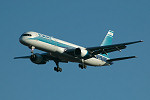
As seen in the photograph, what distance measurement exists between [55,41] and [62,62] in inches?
385

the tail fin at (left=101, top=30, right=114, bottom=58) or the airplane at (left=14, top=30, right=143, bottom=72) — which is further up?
the tail fin at (left=101, top=30, right=114, bottom=58)

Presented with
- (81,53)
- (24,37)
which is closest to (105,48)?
(81,53)

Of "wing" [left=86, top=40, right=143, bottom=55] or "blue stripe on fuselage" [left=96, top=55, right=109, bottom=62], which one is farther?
"blue stripe on fuselage" [left=96, top=55, right=109, bottom=62]

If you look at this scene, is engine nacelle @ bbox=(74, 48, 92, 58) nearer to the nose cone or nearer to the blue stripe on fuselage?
the blue stripe on fuselage

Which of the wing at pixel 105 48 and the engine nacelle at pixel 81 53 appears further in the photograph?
the engine nacelle at pixel 81 53

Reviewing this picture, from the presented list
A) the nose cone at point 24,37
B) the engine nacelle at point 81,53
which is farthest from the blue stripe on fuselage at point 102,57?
the nose cone at point 24,37

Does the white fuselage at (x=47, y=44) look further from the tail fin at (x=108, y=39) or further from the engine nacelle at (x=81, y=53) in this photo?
the tail fin at (x=108, y=39)

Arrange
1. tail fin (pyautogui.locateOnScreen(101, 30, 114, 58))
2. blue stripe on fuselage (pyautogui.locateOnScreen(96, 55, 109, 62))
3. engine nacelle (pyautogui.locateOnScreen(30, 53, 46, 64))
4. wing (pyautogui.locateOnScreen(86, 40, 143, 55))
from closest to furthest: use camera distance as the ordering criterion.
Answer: wing (pyautogui.locateOnScreen(86, 40, 143, 55)) < engine nacelle (pyautogui.locateOnScreen(30, 53, 46, 64)) < blue stripe on fuselage (pyautogui.locateOnScreen(96, 55, 109, 62)) < tail fin (pyautogui.locateOnScreen(101, 30, 114, 58))

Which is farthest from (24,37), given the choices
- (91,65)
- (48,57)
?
(91,65)

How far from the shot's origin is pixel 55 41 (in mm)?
58250

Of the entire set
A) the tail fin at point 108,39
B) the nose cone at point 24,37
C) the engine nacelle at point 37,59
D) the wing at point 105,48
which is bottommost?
the engine nacelle at point 37,59

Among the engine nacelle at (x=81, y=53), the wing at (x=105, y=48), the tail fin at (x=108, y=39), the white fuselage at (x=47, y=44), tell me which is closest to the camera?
the white fuselage at (x=47, y=44)

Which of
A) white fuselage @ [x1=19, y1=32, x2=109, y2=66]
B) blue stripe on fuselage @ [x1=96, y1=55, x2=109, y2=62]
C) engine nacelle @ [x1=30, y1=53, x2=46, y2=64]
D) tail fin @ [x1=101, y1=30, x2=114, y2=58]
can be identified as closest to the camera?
white fuselage @ [x1=19, y1=32, x2=109, y2=66]

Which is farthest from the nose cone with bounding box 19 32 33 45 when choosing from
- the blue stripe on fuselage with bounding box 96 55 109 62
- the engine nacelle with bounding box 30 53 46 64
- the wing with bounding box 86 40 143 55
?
the blue stripe on fuselage with bounding box 96 55 109 62
